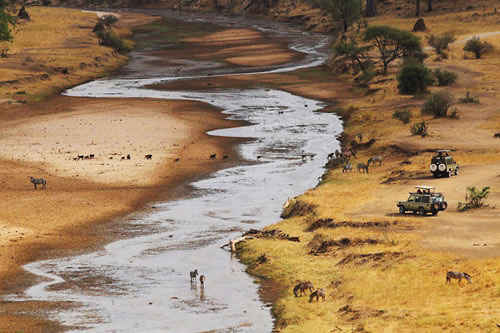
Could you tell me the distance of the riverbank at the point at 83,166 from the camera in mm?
38656

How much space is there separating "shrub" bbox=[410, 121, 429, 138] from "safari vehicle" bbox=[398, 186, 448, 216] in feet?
72.1

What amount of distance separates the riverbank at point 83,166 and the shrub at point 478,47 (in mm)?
39218

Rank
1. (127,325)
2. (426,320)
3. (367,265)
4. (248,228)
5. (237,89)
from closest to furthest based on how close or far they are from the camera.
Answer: (426,320)
(127,325)
(367,265)
(248,228)
(237,89)

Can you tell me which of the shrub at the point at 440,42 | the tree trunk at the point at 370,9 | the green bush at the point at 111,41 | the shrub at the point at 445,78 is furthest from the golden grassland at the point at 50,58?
the tree trunk at the point at 370,9

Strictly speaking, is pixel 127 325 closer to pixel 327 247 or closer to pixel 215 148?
pixel 327 247

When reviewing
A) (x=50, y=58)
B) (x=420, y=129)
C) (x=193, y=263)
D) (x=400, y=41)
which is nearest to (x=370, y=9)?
(x=400, y=41)

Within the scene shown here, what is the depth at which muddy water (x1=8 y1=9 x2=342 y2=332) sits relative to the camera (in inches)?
1143

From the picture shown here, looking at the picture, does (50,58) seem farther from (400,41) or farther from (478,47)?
(478,47)

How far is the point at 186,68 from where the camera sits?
120812mm

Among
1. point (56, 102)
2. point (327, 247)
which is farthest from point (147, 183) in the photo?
point (56, 102)

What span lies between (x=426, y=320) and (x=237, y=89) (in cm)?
7591

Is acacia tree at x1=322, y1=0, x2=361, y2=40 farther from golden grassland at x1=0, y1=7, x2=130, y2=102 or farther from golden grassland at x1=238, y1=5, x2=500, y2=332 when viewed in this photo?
golden grassland at x1=238, y1=5, x2=500, y2=332

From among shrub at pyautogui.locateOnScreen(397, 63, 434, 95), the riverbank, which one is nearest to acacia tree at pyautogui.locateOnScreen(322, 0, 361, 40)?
the riverbank

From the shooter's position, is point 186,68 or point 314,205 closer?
point 314,205
